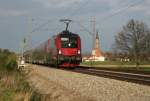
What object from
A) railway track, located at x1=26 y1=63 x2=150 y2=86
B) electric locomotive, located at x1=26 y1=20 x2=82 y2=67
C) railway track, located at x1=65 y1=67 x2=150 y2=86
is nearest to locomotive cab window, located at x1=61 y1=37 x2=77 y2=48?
electric locomotive, located at x1=26 y1=20 x2=82 y2=67

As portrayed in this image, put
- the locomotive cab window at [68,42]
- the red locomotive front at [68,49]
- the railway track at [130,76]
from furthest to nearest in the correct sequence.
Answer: the locomotive cab window at [68,42] < the red locomotive front at [68,49] < the railway track at [130,76]

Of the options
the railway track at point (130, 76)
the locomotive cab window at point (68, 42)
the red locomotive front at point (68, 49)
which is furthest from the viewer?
the locomotive cab window at point (68, 42)

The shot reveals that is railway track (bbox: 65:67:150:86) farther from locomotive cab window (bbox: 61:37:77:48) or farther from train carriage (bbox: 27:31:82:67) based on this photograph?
locomotive cab window (bbox: 61:37:77:48)

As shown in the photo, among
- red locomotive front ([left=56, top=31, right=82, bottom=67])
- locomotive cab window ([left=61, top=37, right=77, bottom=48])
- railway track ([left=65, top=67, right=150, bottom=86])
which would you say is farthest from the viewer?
locomotive cab window ([left=61, top=37, right=77, bottom=48])

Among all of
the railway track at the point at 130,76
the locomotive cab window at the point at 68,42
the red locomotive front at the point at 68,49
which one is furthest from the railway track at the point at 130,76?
the locomotive cab window at the point at 68,42

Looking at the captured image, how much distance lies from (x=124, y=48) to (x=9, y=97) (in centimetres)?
5577

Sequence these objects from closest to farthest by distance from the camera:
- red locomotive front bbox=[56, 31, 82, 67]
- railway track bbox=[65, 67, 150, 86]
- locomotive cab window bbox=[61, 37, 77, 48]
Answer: railway track bbox=[65, 67, 150, 86]
red locomotive front bbox=[56, 31, 82, 67]
locomotive cab window bbox=[61, 37, 77, 48]

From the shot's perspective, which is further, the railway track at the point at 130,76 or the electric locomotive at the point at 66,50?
the electric locomotive at the point at 66,50

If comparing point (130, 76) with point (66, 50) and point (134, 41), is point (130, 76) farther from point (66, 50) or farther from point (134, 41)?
point (134, 41)

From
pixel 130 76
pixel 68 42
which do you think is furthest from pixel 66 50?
pixel 130 76

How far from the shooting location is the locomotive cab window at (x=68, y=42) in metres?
44.1

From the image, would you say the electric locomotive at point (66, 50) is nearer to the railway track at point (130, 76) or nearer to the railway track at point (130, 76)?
the railway track at point (130, 76)

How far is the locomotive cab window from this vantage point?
44125 millimetres

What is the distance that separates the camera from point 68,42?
146 ft
